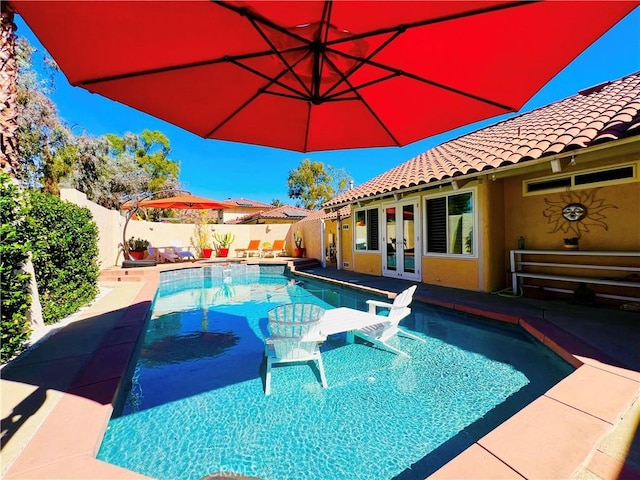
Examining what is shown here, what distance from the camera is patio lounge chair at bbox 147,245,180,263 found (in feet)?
50.0

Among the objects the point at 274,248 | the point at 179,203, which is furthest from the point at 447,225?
the point at 274,248

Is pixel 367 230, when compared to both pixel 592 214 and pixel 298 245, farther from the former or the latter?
pixel 298 245

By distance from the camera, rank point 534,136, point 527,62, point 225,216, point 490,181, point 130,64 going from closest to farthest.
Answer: point 130,64 → point 527,62 → point 534,136 → point 490,181 → point 225,216

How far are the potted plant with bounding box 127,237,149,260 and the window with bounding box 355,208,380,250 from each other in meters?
10.8

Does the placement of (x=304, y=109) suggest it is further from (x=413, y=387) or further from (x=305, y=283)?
(x=305, y=283)

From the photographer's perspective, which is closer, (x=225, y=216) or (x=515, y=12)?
(x=515, y=12)

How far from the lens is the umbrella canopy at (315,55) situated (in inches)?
76.5

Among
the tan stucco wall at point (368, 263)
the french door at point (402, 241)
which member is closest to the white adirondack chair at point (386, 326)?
the french door at point (402, 241)

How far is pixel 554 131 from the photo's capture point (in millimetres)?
6320

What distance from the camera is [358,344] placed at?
4.96 meters

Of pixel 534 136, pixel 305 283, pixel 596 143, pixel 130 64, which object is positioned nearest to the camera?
pixel 130 64

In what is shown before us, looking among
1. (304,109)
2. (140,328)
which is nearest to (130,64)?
(304,109)

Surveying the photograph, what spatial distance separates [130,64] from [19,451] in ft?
9.87

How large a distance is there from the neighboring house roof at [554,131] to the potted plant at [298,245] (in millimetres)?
9375
